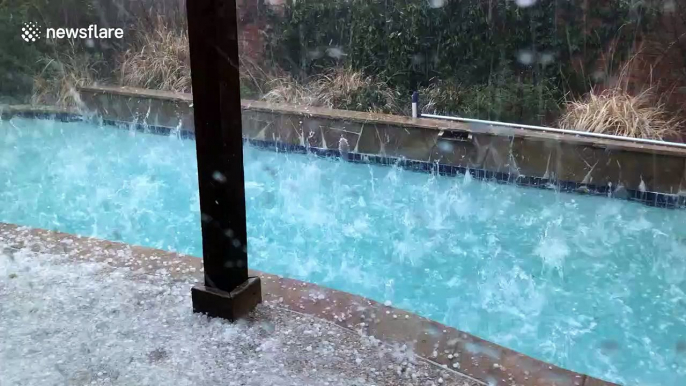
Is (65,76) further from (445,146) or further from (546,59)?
(546,59)

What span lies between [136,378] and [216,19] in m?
1.30

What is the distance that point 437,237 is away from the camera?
4785 millimetres

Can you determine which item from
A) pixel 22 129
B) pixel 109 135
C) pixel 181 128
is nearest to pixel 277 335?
pixel 181 128

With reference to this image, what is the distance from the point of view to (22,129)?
24.6ft

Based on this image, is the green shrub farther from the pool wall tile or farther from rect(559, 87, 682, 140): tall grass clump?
the pool wall tile

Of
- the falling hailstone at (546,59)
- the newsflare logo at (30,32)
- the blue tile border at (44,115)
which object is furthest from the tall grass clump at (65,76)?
the falling hailstone at (546,59)

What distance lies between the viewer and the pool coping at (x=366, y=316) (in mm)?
2232

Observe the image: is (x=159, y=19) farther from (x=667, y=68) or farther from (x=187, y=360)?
(x=187, y=360)

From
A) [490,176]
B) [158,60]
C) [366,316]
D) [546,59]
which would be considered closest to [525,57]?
[546,59]

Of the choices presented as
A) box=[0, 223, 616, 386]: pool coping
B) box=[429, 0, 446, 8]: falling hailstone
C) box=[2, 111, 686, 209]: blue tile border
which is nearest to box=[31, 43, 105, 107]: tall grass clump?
box=[2, 111, 686, 209]: blue tile border

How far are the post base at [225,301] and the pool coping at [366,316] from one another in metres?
0.14

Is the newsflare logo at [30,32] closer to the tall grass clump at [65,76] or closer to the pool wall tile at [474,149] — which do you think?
the tall grass clump at [65,76]

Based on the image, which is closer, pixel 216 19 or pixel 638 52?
pixel 216 19

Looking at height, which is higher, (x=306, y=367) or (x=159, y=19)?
(x=159, y=19)
